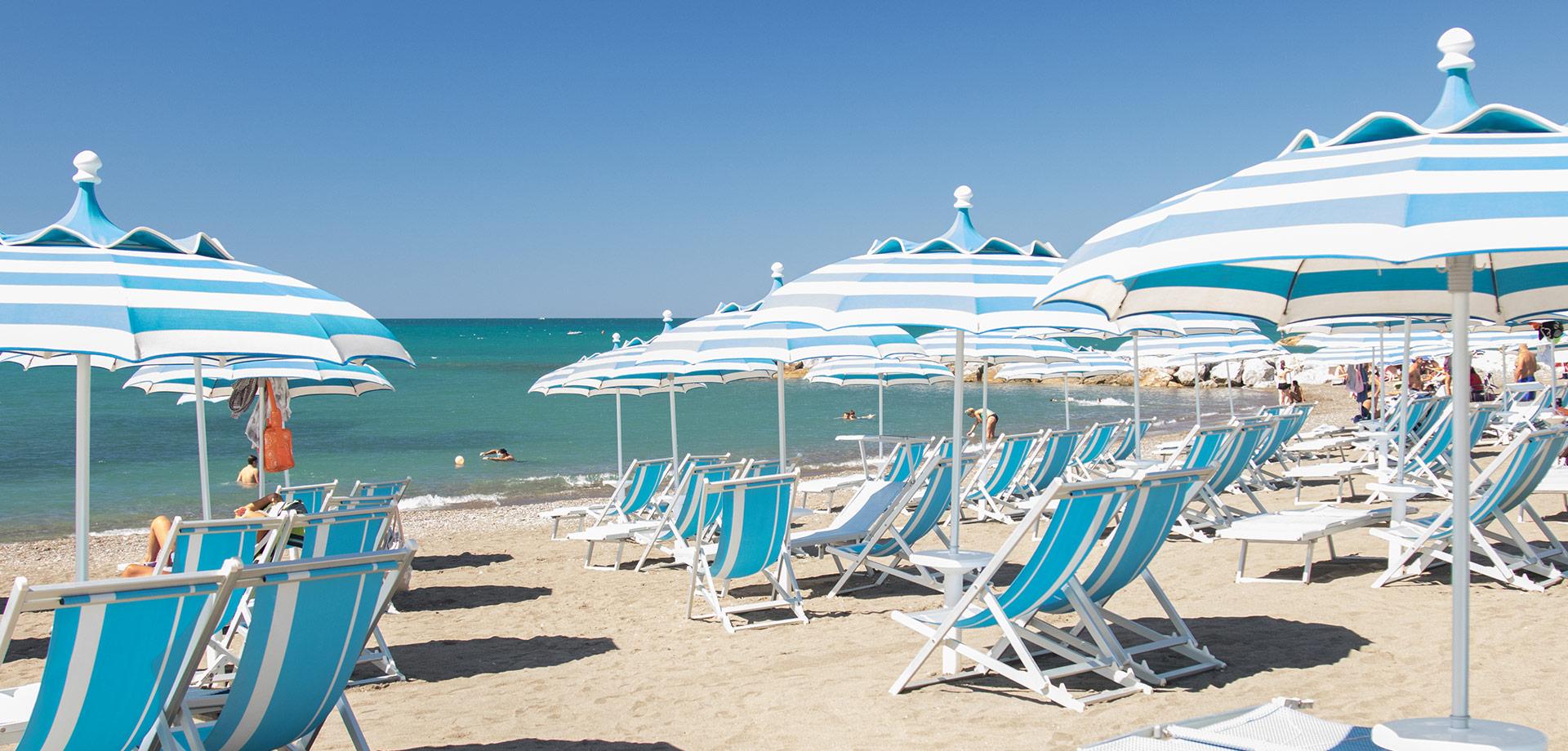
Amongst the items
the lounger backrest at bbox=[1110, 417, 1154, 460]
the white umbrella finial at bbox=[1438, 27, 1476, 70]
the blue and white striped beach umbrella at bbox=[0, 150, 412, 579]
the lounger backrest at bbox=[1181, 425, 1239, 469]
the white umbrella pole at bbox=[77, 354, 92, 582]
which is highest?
the white umbrella finial at bbox=[1438, 27, 1476, 70]

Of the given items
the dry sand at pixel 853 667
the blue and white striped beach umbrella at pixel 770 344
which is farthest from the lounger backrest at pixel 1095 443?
the blue and white striped beach umbrella at pixel 770 344

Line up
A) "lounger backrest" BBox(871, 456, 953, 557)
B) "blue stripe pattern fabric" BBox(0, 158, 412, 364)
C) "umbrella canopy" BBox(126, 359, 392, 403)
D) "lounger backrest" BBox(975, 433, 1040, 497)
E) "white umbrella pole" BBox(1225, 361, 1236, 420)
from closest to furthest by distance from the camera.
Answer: "blue stripe pattern fabric" BBox(0, 158, 412, 364) < "lounger backrest" BBox(871, 456, 953, 557) < "umbrella canopy" BBox(126, 359, 392, 403) < "lounger backrest" BBox(975, 433, 1040, 497) < "white umbrella pole" BBox(1225, 361, 1236, 420)

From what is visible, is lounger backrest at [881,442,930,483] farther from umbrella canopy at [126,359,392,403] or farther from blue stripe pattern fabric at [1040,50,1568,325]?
blue stripe pattern fabric at [1040,50,1568,325]

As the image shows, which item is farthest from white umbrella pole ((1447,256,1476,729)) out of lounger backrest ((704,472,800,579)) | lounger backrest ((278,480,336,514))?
lounger backrest ((278,480,336,514))

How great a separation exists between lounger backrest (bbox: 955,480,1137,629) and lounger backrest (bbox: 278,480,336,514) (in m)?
4.50

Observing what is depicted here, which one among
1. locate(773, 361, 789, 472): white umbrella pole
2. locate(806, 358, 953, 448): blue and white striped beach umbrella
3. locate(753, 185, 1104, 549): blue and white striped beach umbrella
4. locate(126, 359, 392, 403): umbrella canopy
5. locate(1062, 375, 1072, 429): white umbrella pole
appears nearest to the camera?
locate(753, 185, 1104, 549): blue and white striped beach umbrella

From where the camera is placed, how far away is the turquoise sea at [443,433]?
59.4 feet

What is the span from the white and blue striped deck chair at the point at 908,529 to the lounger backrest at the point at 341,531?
259cm

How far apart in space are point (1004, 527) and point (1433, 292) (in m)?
5.05

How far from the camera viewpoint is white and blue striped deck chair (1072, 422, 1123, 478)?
1081 cm

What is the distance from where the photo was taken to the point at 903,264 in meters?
4.87

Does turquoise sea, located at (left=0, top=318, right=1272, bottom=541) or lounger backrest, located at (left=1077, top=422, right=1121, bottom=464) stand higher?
lounger backrest, located at (left=1077, top=422, right=1121, bottom=464)

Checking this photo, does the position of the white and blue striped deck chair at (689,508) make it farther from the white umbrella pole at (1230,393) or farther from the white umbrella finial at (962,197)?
the white umbrella pole at (1230,393)

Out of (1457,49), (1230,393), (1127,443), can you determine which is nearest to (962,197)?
(1457,49)
